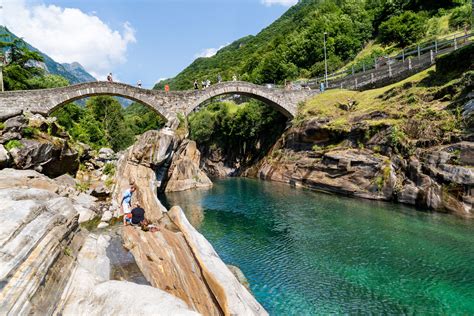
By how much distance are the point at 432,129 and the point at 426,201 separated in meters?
5.18

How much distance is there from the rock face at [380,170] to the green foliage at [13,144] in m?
22.9

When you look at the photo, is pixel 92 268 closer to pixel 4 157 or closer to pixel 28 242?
pixel 28 242

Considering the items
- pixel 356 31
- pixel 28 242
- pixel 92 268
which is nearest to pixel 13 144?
pixel 92 268

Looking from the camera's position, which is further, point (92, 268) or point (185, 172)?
point (185, 172)

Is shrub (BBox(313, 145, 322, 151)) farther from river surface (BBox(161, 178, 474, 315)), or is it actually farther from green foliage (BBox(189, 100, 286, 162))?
green foliage (BBox(189, 100, 286, 162))

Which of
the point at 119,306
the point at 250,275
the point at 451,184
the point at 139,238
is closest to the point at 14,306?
the point at 119,306

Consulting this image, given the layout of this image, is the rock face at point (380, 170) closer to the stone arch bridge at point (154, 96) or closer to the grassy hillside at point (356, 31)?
the stone arch bridge at point (154, 96)

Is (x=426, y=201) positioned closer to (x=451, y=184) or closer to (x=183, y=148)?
(x=451, y=184)

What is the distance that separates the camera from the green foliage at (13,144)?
58.8 feet

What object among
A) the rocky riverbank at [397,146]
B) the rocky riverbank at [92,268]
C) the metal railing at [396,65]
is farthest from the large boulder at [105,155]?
the metal railing at [396,65]

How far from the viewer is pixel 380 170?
901 inches

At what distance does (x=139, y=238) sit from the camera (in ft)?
28.4

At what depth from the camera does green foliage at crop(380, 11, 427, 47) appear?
153 ft

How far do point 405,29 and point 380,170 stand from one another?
36269 mm
